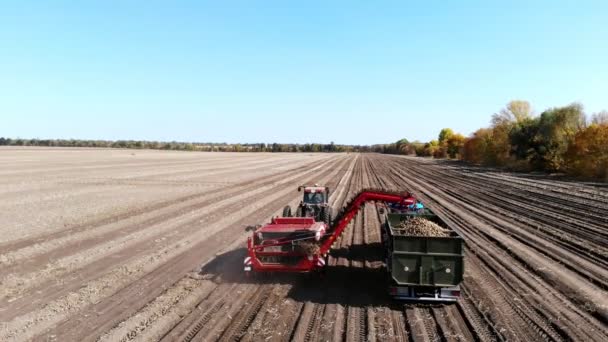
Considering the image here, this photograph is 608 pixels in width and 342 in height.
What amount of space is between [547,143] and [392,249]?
161 ft

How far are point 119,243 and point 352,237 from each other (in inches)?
309

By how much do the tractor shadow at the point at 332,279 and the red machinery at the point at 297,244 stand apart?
16.7 inches

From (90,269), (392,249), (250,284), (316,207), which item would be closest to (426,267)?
(392,249)

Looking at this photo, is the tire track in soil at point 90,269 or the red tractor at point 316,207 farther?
the red tractor at point 316,207

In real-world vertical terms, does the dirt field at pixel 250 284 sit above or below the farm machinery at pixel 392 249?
below

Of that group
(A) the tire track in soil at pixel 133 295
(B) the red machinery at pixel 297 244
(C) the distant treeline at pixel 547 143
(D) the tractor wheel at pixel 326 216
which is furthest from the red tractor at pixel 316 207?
(C) the distant treeline at pixel 547 143

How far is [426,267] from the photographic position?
338 inches

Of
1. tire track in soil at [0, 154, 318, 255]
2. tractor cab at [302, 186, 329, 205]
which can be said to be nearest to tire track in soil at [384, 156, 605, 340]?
tractor cab at [302, 186, 329, 205]

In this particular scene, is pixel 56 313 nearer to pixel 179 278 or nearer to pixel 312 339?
pixel 179 278

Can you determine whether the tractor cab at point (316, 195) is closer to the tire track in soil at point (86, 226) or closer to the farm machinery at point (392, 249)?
the farm machinery at point (392, 249)

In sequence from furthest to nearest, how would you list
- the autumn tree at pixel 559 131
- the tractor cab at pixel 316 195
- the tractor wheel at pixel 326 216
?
the autumn tree at pixel 559 131 → the tractor cab at pixel 316 195 → the tractor wheel at pixel 326 216

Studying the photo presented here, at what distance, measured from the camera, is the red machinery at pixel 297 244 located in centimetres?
1002

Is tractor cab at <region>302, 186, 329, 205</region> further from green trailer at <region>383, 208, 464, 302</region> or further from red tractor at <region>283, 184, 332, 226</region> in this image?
green trailer at <region>383, 208, 464, 302</region>

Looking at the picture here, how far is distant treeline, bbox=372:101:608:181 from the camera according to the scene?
39875 mm
